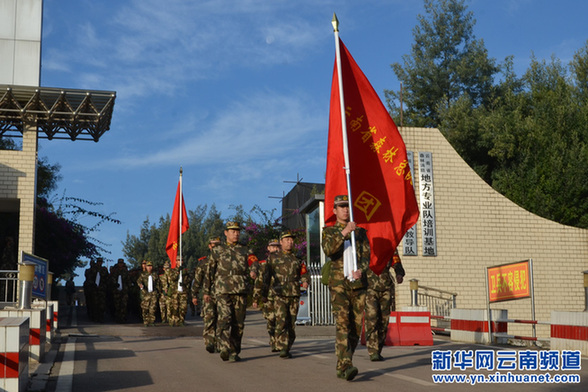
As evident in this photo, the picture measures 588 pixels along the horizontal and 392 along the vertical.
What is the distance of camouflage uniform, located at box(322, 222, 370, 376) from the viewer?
8.42 meters

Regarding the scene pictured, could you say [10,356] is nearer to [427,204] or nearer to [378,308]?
[378,308]

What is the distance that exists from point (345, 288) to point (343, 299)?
0.42 feet

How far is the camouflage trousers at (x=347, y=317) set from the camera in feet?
27.6

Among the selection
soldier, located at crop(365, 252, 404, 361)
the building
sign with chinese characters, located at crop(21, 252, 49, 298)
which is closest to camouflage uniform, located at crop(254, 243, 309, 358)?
soldier, located at crop(365, 252, 404, 361)

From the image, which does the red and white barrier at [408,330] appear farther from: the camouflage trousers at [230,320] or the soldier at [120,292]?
the soldier at [120,292]

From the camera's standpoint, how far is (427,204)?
24109 mm

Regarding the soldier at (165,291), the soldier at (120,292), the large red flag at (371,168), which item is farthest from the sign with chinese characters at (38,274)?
the soldier at (120,292)

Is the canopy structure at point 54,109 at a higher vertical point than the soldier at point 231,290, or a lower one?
higher

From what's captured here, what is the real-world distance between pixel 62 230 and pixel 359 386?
26283mm

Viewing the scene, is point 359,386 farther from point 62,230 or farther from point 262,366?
point 62,230

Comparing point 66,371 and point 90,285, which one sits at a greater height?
point 90,285

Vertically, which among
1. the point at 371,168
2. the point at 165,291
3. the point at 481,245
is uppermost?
the point at 371,168

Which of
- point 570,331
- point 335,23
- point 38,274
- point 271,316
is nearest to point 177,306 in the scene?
point 38,274

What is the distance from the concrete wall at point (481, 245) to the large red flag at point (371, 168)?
14.0 m
